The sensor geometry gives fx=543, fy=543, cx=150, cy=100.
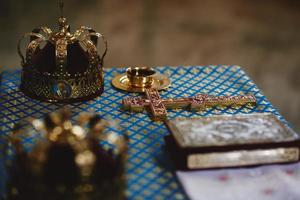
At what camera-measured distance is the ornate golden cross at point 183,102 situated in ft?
5.13

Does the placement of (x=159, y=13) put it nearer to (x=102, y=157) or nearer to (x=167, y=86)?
(x=167, y=86)

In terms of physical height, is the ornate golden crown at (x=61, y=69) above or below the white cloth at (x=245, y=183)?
above

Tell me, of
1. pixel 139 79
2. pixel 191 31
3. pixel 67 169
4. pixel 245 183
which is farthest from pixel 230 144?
pixel 191 31

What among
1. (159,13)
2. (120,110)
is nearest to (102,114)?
(120,110)

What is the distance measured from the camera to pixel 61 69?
1.58 meters

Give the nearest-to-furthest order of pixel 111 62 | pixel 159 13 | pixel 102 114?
pixel 102 114
pixel 111 62
pixel 159 13

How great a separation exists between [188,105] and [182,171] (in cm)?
39

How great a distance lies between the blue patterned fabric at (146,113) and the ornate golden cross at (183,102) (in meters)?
0.02

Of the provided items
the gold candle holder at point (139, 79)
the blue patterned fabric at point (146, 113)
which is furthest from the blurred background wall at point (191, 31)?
the gold candle holder at point (139, 79)

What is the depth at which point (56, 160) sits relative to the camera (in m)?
1.14

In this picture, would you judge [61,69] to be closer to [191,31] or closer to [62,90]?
[62,90]

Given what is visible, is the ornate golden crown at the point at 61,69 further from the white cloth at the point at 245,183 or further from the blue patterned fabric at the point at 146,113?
the white cloth at the point at 245,183

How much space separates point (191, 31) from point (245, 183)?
2.66 meters

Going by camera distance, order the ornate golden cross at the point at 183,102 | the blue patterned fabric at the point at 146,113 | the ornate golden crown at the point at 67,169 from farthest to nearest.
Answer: the ornate golden cross at the point at 183,102 < the blue patterned fabric at the point at 146,113 < the ornate golden crown at the point at 67,169
